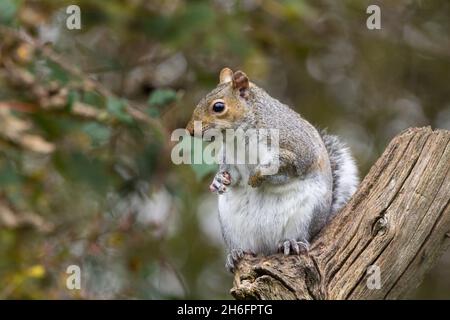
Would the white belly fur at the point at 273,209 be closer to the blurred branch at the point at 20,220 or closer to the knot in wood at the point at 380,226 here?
the knot in wood at the point at 380,226

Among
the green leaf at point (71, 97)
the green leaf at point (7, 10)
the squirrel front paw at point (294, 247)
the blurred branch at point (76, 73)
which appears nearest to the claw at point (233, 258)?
the squirrel front paw at point (294, 247)

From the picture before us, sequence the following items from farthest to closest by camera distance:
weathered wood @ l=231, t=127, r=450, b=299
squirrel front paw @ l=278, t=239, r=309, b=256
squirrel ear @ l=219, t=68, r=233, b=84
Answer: squirrel ear @ l=219, t=68, r=233, b=84 → squirrel front paw @ l=278, t=239, r=309, b=256 → weathered wood @ l=231, t=127, r=450, b=299

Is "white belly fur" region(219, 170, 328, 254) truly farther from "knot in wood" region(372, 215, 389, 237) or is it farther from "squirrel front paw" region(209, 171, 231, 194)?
"knot in wood" region(372, 215, 389, 237)

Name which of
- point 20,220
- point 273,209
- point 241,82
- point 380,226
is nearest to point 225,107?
point 241,82

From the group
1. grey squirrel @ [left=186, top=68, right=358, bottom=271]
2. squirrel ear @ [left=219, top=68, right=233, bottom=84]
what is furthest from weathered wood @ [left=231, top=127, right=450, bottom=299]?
squirrel ear @ [left=219, top=68, right=233, bottom=84]

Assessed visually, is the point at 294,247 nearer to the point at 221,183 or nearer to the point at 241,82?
the point at 221,183

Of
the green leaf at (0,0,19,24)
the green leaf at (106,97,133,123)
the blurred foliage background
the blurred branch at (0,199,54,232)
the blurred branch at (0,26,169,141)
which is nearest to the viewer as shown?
the green leaf at (0,0,19,24)
